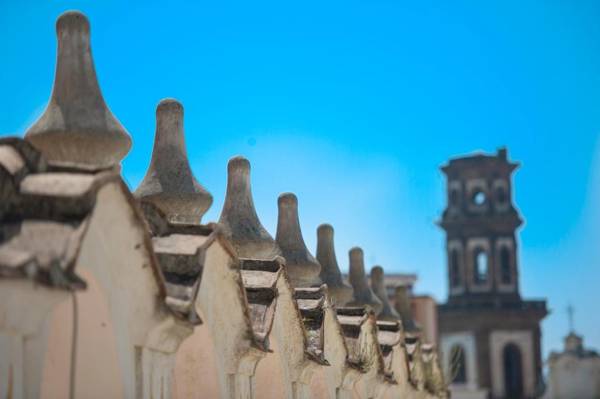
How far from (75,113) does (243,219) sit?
12.1 feet

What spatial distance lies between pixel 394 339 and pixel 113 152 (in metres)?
9.69

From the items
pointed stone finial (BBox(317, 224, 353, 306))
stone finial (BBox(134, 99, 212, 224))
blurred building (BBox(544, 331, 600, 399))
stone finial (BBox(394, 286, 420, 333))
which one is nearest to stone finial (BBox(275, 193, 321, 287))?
pointed stone finial (BBox(317, 224, 353, 306))

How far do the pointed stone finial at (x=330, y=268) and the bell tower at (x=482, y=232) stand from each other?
61.6 meters

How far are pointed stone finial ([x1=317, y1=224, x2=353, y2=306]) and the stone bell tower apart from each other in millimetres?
59870

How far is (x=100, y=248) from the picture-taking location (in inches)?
261

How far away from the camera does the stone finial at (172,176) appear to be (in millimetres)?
9211

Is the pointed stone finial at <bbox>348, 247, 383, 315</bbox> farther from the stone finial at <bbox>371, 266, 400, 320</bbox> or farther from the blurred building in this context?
the blurred building

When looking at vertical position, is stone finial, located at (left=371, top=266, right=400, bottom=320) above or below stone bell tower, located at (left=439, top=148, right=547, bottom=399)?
below

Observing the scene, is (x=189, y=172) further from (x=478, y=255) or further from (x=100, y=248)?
(x=478, y=255)

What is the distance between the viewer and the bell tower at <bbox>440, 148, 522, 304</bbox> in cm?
7688

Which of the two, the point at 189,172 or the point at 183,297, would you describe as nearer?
the point at 183,297

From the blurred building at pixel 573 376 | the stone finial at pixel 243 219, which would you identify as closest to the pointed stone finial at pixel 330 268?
the stone finial at pixel 243 219

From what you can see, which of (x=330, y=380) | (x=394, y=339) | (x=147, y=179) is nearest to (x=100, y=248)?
(x=147, y=179)

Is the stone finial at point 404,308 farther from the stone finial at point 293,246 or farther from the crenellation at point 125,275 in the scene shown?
the crenellation at point 125,275
